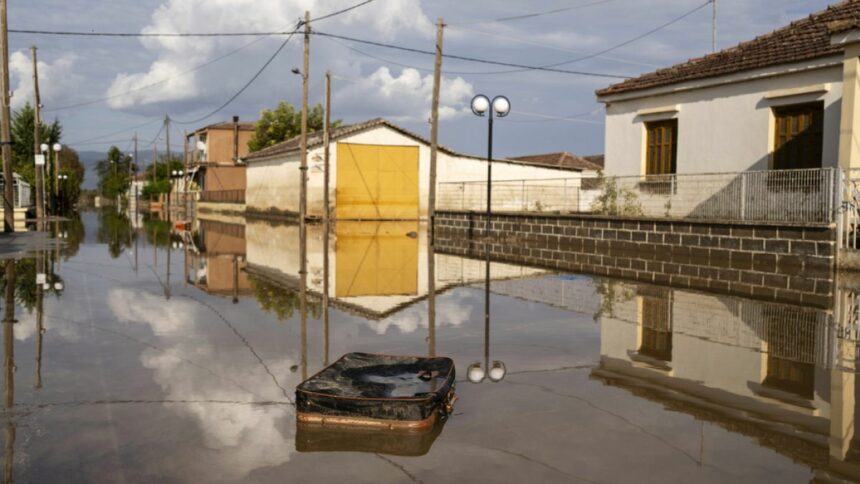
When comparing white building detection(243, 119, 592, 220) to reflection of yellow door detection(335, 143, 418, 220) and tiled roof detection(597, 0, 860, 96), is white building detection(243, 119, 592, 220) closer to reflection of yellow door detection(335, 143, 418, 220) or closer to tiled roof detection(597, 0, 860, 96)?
reflection of yellow door detection(335, 143, 418, 220)

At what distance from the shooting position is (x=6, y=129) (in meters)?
25.3

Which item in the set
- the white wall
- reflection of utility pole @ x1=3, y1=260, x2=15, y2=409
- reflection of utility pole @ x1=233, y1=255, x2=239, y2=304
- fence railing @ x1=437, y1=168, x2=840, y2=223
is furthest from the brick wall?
reflection of utility pole @ x1=3, y1=260, x2=15, y2=409

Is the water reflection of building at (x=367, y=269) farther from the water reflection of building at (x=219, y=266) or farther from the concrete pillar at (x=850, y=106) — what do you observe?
the concrete pillar at (x=850, y=106)

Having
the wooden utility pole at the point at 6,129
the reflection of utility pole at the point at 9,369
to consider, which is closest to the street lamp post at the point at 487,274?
the reflection of utility pole at the point at 9,369

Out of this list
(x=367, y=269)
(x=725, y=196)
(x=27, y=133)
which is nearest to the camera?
(x=367, y=269)

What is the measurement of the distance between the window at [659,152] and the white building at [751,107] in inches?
1.1

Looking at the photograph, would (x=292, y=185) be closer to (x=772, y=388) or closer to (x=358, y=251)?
(x=358, y=251)

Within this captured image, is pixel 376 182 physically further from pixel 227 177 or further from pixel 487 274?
pixel 227 177

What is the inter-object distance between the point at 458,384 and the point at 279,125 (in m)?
58.0

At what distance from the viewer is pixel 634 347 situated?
24.5ft

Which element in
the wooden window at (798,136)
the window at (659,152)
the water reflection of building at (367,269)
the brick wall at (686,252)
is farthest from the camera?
the window at (659,152)

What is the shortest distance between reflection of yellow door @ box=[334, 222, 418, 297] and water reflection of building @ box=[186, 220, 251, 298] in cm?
169

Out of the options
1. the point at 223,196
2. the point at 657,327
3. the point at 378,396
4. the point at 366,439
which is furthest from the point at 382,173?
the point at 366,439

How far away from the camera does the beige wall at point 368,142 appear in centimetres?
3638
